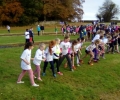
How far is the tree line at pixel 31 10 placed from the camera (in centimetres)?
6436

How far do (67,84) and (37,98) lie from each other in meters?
1.98

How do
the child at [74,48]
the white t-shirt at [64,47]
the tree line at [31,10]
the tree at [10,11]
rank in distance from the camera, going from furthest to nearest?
the tree line at [31,10], the tree at [10,11], the child at [74,48], the white t-shirt at [64,47]

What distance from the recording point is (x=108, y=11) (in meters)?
105

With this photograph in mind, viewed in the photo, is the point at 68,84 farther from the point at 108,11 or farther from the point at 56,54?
the point at 108,11

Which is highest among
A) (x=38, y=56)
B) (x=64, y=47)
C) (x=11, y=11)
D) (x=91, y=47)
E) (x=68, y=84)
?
(x=11, y=11)

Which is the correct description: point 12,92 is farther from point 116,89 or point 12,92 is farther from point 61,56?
point 116,89

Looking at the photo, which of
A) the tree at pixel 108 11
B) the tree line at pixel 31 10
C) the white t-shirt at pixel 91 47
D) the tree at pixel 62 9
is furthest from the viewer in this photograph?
the tree at pixel 108 11

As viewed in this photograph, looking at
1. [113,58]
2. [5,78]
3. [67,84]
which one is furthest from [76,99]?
[113,58]

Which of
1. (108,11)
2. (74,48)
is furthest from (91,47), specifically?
(108,11)

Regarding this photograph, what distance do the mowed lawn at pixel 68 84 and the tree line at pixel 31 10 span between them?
169 feet

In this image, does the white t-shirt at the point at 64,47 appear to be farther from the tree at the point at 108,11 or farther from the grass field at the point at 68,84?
the tree at the point at 108,11

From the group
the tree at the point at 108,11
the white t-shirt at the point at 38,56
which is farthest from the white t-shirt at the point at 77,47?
the tree at the point at 108,11

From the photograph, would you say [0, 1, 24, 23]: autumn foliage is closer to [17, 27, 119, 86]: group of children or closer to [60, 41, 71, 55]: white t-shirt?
[17, 27, 119, 86]: group of children

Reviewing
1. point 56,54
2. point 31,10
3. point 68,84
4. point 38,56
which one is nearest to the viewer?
point 38,56
